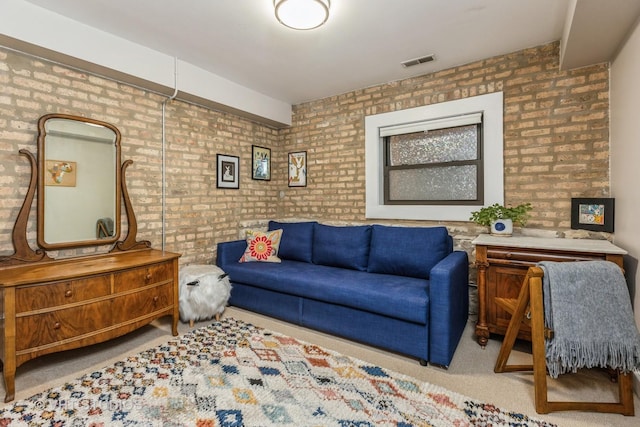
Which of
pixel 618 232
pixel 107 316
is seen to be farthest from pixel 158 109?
pixel 618 232

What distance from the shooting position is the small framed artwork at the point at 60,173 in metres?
2.49

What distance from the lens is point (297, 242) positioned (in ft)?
12.0

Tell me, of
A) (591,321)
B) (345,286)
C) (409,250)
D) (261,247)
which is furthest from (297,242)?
(591,321)

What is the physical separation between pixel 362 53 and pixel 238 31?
3.67 ft

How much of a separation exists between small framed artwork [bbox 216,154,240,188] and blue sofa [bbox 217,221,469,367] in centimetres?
78

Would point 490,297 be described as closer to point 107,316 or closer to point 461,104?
point 461,104

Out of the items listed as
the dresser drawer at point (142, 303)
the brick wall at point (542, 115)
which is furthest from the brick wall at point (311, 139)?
the dresser drawer at point (142, 303)

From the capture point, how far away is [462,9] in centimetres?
231

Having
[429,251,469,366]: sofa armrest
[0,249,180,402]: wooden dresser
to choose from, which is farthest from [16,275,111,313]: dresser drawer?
[429,251,469,366]: sofa armrest

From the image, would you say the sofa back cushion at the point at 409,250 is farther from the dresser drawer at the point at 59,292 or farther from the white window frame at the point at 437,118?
the dresser drawer at the point at 59,292

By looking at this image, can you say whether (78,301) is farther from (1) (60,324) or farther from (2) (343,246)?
(2) (343,246)

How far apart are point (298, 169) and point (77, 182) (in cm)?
248

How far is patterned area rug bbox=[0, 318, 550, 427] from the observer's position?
1677mm

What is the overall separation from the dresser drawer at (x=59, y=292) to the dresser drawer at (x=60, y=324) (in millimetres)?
55
